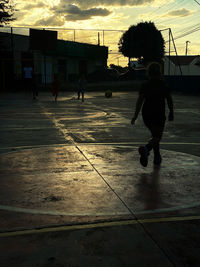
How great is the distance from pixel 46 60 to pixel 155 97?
41886mm

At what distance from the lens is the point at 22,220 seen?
380 cm

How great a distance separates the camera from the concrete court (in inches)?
121

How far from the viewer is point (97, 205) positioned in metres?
4.23

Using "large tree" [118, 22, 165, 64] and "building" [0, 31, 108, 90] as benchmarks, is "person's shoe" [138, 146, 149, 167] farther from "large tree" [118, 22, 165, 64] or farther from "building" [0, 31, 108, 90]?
"large tree" [118, 22, 165, 64]

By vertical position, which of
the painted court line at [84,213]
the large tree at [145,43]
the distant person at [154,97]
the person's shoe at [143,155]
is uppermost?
the large tree at [145,43]

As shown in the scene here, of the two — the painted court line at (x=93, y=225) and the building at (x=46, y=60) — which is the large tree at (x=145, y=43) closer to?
the building at (x=46, y=60)

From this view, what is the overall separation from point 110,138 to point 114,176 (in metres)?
3.70

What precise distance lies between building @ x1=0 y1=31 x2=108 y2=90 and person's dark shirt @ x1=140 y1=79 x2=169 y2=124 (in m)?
25.6

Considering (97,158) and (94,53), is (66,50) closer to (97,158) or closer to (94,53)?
(94,53)

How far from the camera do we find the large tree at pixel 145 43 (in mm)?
70625

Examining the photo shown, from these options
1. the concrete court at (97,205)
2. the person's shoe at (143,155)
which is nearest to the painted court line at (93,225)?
the concrete court at (97,205)

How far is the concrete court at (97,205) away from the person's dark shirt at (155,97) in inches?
35.1

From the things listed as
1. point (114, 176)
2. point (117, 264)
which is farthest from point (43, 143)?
point (117, 264)

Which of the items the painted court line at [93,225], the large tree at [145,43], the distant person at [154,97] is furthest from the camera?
the large tree at [145,43]
